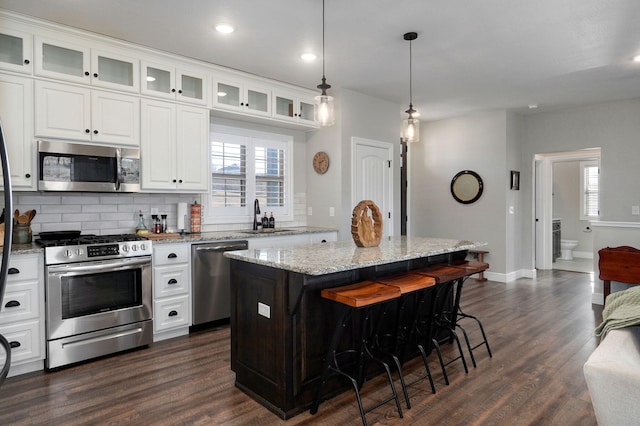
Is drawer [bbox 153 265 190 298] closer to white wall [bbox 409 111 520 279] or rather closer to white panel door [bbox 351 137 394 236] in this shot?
white panel door [bbox 351 137 394 236]

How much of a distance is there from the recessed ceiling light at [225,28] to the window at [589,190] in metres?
8.34

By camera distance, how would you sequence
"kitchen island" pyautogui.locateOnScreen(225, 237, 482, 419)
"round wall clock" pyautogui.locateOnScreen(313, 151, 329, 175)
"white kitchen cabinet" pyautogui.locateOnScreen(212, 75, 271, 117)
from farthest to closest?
"round wall clock" pyautogui.locateOnScreen(313, 151, 329, 175), "white kitchen cabinet" pyautogui.locateOnScreen(212, 75, 271, 117), "kitchen island" pyautogui.locateOnScreen(225, 237, 482, 419)

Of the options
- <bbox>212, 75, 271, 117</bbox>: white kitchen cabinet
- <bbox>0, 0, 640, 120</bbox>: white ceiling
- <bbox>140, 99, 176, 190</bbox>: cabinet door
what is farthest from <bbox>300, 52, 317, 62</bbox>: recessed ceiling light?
<bbox>140, 99, 176, 190</bbox>: cabinet door

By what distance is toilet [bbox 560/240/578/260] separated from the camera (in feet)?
27.9

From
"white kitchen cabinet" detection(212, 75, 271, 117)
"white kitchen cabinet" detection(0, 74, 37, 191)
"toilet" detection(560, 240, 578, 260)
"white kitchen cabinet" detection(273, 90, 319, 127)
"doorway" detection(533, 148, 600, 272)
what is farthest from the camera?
"toilet" detection(560, 240, 578, 260)

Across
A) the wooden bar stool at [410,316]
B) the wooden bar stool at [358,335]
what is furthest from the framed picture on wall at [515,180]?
the wooden bar stool at [358,335]

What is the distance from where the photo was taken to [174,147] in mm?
3938

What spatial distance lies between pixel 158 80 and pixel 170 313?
2.22 meters

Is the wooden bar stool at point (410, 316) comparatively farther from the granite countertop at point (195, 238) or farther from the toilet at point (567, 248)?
the toilet at point (567, 248)

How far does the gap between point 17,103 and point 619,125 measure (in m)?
7.14

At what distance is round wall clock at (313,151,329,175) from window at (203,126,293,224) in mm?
351

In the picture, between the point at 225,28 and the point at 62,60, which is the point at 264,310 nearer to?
the point at 225,28

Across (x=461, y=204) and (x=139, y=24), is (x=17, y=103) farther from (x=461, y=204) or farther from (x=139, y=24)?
(x=461, y=204)

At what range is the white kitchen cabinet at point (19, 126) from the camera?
120 inches
